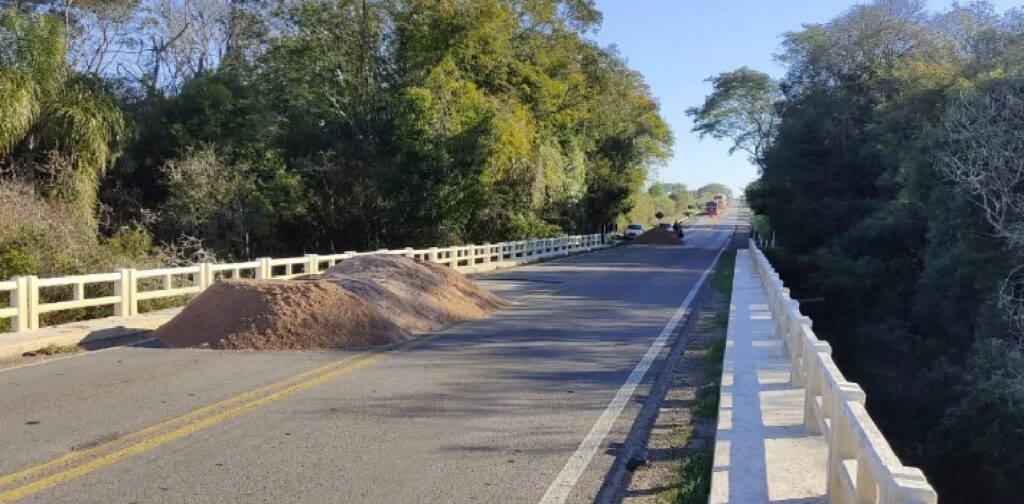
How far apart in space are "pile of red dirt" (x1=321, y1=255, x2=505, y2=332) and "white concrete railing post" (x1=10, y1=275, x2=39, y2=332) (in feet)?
15.6

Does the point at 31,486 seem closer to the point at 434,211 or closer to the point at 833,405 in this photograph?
the point at 833,405

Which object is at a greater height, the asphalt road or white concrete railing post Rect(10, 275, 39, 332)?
white concrete railing post Rect(10, 275, 39, 332)


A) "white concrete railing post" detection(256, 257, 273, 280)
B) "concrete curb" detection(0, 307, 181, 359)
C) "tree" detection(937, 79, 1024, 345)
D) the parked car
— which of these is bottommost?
"concrete curb" detection(0, 307, 181, 359)

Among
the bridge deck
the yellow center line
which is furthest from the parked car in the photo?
the yellow center line

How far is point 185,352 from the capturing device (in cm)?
1176

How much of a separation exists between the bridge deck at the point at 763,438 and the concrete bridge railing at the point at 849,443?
0.20 m

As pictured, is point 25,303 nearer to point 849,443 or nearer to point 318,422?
point 318,422

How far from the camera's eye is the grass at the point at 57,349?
38.1 feet

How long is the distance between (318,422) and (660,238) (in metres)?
57.1

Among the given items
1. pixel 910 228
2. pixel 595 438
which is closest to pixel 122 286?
pixel 595 438

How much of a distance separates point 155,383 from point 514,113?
103 feet

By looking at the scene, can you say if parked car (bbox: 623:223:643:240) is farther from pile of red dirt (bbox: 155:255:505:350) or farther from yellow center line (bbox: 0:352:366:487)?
yellow center line (bbox: 0:352:366:487)

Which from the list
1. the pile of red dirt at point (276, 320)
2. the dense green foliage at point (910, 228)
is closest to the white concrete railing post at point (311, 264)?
the pile of red dirt at point (276, 320)

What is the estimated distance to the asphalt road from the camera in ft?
18.8
